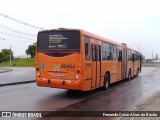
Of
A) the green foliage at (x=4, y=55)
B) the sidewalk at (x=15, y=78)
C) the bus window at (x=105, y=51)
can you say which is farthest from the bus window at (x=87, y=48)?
the green foliage at (x=4, y=55)

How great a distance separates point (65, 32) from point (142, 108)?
17.7 feet

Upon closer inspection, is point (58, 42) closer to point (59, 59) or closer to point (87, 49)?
point (59, 59)

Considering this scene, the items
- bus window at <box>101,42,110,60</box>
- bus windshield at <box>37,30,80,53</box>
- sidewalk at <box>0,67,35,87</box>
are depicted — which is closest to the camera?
bus windshield at <box>37,30,80,53</box>

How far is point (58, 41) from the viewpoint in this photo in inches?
542

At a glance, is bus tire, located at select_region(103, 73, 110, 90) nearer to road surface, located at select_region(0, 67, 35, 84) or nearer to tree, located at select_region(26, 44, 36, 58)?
road surface, located at select_region(0, 67, 35, 84)

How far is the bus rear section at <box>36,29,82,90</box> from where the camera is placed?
43.5ft

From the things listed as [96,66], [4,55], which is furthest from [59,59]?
[4,55]

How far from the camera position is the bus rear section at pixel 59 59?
13.2 m

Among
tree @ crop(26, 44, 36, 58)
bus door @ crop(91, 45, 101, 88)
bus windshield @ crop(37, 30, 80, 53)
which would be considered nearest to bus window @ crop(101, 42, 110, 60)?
bus door @ crop(91, 45, 101, 88)

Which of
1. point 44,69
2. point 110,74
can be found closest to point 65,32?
point 44,69

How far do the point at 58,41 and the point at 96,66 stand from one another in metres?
2.35

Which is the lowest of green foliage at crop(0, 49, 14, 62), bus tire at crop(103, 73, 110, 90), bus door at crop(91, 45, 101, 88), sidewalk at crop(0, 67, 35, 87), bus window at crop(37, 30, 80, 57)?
sidewalk at crop(0, 67, 35, 87)

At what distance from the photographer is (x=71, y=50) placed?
13.4 metres

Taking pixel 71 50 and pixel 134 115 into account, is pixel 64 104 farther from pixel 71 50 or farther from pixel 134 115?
pixel 134 115
